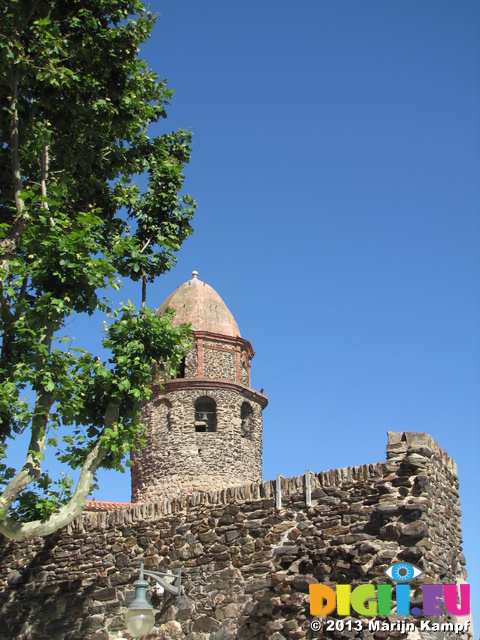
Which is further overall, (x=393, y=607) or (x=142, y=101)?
(x=142, y=101)

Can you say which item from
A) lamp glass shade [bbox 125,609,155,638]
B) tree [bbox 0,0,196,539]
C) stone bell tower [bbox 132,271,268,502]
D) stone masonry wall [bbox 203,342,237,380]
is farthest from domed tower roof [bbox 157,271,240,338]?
lamp glass shade [bbox 125,609,155,638]

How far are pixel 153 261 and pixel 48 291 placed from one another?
1629 mm

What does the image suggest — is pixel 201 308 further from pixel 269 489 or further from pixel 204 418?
pixel 269 489

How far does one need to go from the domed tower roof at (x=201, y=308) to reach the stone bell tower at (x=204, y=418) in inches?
1.4

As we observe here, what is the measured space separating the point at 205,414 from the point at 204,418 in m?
0.14

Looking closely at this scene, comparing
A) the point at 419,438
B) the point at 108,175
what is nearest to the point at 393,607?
the point at 419,438

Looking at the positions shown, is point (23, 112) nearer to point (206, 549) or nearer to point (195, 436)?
point (206, 549)

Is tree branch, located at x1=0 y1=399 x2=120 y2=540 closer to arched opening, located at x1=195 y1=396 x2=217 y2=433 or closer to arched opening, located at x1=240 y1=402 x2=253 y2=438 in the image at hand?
arched opening, located at x1=195 y1=396 x2=217 y2=433

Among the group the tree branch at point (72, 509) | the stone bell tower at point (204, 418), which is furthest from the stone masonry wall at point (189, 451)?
the tree branch at point (72, 509)

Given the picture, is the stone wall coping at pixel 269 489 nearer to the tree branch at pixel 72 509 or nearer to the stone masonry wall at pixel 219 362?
the tree branch at pixel 72 509

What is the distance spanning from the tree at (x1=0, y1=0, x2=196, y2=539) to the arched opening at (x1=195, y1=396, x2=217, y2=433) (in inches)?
532

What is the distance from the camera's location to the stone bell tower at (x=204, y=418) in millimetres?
22359

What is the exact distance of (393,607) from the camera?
7.62m

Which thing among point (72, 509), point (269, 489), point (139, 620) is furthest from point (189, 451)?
point (139, 620)
